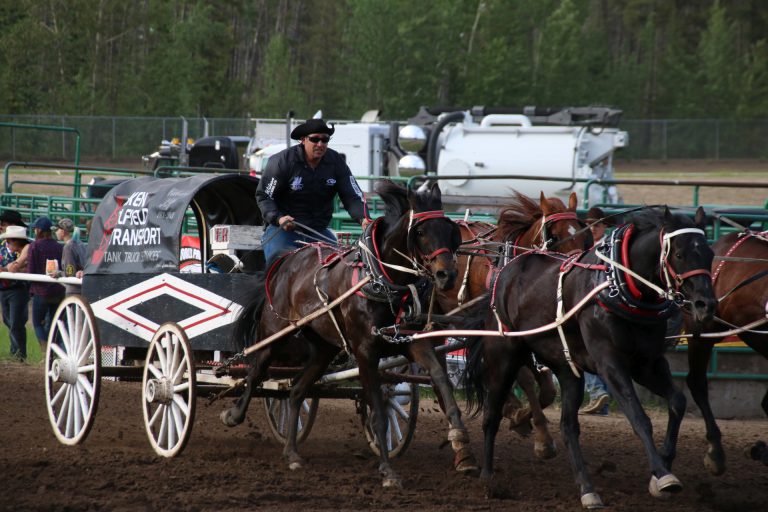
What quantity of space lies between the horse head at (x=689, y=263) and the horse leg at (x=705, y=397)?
1.96m

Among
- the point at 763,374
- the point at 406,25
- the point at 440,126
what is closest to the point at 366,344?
the point at 763,374

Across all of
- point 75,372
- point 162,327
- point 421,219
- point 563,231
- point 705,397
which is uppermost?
point 421,219

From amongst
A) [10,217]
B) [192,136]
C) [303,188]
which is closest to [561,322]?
[303,188]

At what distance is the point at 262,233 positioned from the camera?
29.6 ft

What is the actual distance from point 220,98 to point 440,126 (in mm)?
36286

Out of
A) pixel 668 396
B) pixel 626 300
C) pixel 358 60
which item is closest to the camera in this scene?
pixel 626 300

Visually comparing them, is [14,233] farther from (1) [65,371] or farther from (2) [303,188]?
(2) [303,188]

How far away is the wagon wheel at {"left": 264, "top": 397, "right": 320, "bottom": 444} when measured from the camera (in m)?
8.98

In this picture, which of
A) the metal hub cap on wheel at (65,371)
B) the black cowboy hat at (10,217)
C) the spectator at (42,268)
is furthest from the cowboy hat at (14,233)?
the metal hub cap on wheel at (65,371)

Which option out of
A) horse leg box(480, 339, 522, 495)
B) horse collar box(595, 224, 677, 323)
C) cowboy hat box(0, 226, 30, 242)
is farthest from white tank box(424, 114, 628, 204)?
horse collar box(595, 224, 677, 323)

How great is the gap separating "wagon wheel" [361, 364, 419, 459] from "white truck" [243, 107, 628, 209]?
10091mm

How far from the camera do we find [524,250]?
8523 mm

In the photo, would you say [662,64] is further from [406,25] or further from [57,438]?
[57,438]

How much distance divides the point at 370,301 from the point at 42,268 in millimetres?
7604
